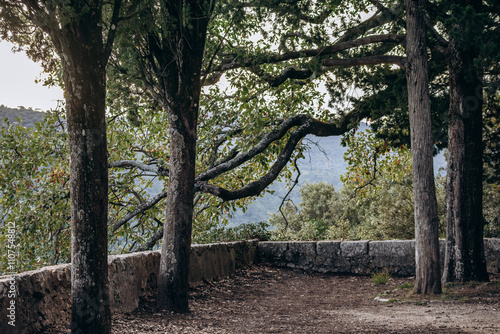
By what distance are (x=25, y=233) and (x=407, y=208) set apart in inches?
454

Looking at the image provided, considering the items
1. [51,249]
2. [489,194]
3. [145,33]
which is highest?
[145,33]

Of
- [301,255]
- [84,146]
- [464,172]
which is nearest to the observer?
[84,146]

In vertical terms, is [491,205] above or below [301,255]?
above

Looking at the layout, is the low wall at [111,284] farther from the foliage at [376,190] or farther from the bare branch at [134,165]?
the foliage at [376,190]

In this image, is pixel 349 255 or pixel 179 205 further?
pixel 349 255

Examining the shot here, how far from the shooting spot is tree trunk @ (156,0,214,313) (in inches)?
228

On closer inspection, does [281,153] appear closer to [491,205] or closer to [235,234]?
[235,234]

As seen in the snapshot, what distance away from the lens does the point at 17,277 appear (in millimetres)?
3762

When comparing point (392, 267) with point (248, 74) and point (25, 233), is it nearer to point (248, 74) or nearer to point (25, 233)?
point (248, 74)

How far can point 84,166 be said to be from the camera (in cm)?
371

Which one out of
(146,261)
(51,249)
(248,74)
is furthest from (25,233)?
(248,74)

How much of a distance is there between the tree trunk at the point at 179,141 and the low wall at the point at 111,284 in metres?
0.39

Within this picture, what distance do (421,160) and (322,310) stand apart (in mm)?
2941

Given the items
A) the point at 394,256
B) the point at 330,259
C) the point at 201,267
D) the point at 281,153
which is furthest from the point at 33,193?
the point at 394,256
